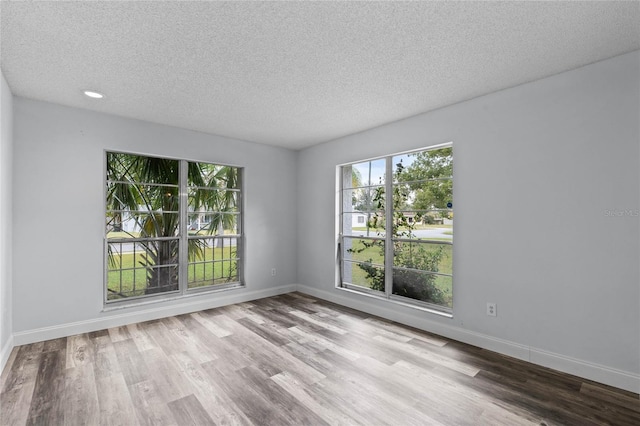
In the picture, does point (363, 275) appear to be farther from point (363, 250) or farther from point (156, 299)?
point (156, 299)

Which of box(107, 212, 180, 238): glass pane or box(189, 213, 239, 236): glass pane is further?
box(189, 213, 239, 236): glass pane

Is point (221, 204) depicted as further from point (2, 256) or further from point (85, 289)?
point (2, 256)

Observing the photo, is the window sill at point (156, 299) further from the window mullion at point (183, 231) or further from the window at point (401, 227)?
the window at point (401, 227)

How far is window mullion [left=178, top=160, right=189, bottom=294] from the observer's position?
432 centimetres

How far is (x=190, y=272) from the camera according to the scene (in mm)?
4438

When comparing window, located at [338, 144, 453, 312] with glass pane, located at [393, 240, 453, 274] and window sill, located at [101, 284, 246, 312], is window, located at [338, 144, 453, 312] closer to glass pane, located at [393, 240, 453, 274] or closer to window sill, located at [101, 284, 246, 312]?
glass pane, located at [393, 240, 453, 274]

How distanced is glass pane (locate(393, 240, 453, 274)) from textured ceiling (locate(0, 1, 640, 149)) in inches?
64.9

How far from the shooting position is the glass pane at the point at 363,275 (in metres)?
4.36

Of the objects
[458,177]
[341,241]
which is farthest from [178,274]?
[458,177]

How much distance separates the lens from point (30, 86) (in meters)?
2.95

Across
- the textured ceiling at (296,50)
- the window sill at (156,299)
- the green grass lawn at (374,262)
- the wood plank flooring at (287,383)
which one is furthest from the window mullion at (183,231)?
the green grass lawn at (374,262)

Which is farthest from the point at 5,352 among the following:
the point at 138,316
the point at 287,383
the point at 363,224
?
the point at 363,224

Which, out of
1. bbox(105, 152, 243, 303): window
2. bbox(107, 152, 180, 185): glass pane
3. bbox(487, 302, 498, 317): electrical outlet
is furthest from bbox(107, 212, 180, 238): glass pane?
bbox(487, 302, 498, 317): electrical outlet

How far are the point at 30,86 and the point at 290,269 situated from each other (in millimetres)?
4119
